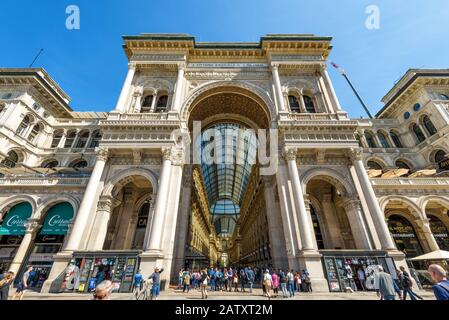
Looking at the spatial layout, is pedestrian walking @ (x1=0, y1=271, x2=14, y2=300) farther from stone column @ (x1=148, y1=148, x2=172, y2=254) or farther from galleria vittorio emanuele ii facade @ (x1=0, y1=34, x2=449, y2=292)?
stone column @ (x1=148, y1=148, x2=172, y2=254)

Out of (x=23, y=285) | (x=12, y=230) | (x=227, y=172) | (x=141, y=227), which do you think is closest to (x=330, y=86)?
(x=141, y=227)

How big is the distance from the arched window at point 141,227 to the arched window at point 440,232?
89.2ft

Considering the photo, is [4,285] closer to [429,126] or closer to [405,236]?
[405,236]

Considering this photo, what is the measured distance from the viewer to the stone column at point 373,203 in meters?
13.6

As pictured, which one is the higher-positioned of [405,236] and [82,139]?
[82,139]

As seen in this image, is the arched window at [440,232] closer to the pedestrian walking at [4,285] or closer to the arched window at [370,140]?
the arched window at [370,140]

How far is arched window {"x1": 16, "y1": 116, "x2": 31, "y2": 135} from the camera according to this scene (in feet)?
77.8

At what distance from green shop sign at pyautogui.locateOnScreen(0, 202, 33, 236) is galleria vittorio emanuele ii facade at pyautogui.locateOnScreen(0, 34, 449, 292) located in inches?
4.2

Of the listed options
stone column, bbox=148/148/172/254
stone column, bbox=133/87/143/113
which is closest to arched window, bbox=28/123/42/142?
stone column, bbox=133/87/143/113

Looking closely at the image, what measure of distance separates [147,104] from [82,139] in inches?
530

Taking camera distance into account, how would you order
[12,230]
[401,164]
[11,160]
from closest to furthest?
[12,230] → [11,160] → [401,164]

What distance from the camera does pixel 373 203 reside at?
48.2 feet

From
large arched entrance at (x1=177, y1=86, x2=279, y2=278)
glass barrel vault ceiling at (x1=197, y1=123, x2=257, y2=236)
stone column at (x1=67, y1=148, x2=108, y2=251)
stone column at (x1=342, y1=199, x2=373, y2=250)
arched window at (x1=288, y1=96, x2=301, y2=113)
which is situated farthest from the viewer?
glass barrel vault ceiling at (x1=197, y1=123, x2=257, y2=236)
